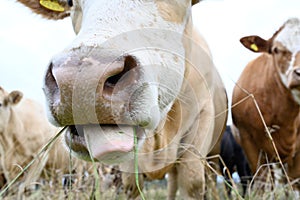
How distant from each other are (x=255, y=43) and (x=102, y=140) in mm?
4057

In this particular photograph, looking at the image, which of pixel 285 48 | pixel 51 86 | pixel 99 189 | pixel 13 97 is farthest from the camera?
pixel 13 97

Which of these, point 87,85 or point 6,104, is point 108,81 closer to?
point 87,85

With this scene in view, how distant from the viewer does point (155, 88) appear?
2096mm

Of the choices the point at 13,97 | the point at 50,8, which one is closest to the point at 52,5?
the point at 50,8

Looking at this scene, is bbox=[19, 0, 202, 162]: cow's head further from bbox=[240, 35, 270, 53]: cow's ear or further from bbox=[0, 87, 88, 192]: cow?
bbox=[0, 87, 88, 192]: cow

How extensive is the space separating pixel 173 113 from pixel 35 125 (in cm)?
499

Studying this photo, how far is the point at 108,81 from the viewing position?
1.75 m

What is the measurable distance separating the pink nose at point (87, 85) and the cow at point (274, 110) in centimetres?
376

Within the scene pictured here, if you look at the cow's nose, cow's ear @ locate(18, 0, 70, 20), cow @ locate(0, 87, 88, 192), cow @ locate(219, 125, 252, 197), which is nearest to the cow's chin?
cow's ear @ locate(18, 0, 70, 20)

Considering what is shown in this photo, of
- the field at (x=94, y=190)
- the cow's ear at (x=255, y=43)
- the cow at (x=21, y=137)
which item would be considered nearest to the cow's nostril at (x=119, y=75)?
the field at (x=94, y=190)

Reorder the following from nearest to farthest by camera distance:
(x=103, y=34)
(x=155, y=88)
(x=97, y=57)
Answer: (x=97, y=57) → (x=103, y=34) → (x=155, y=88)

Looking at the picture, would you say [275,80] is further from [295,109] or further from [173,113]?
[173,113]

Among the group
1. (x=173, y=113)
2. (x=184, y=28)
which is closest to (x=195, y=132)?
(x=173, y=113)

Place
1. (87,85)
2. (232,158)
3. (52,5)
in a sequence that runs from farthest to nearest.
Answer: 1. (232,158)
2. (52,5)
3. (87,85)
